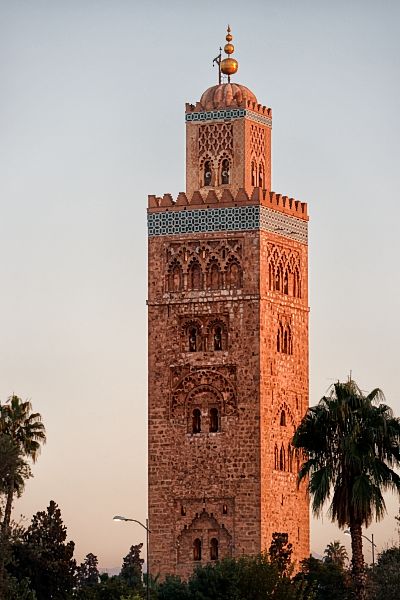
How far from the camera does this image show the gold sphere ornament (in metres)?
82.5

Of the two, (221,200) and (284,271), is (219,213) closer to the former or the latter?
(221,200)

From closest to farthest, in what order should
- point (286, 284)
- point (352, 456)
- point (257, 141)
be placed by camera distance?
point (352, 456)
point (286, 284)
point (257, 141)

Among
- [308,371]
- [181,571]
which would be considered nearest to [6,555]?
[181,571]

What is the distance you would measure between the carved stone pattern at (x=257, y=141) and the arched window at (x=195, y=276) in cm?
402

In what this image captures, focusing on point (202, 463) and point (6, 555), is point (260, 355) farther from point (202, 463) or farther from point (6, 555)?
point (6, 555)

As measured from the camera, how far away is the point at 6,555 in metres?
75.2

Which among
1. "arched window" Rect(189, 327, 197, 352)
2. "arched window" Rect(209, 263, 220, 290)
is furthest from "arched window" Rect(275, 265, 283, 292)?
"arched window" Rect(189, 327, 197, 352)

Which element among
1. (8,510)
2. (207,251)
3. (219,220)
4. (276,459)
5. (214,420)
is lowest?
(8,510)

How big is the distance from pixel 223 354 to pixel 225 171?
5.81 m

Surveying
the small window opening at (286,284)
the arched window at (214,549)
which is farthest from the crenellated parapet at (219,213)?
the arched window at (214,549)

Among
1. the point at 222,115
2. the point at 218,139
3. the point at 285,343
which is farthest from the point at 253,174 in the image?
the point at 285,343

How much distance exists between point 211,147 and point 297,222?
365 centimetres

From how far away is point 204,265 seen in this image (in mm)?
80125

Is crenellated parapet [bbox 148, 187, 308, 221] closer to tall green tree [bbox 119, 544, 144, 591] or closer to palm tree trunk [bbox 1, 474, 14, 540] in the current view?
palm tree trunk [bbox 1, 474, 14, 540]
